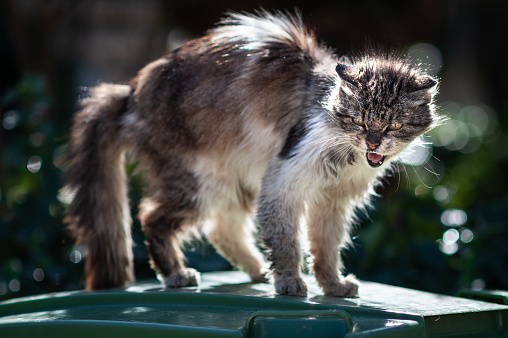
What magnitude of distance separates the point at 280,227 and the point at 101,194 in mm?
1299

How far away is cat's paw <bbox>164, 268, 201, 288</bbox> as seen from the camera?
12.1ft

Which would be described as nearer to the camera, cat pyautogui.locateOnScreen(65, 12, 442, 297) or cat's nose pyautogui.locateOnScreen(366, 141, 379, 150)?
cat's nose pyautogui.locateOnScreen(366, 141, 379, 150)

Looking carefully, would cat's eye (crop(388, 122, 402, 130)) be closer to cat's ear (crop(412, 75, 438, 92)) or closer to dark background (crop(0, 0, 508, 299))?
cat's ear (crop(412, 75, 438, 92))

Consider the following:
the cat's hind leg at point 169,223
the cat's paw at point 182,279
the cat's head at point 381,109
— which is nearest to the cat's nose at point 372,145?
the cat's head at point 381,109

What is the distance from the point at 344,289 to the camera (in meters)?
3.48

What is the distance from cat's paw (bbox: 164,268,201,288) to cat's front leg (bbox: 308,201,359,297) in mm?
753

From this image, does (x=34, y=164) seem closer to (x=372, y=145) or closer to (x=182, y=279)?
(x=182, y=279)

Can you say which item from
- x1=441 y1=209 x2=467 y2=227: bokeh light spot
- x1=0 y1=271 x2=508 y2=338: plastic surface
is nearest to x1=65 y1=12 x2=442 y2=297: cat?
x1=0 y1=271 x2=508 y2=338: plastic surface

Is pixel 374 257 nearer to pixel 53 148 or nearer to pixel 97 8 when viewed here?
pixel 53 148

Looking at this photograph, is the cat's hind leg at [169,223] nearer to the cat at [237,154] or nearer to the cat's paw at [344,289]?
the cat at [237,154]

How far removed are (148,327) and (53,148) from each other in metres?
3.43

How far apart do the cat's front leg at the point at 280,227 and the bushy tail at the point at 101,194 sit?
3.49ft

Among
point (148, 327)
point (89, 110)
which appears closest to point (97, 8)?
point (89, 110)

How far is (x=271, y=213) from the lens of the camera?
138 inches
